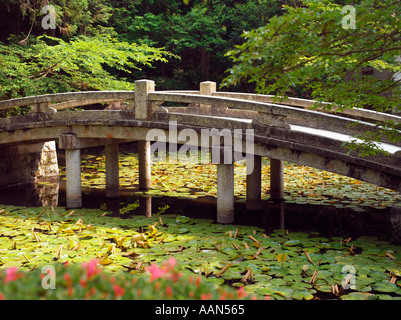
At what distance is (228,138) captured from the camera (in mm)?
7977

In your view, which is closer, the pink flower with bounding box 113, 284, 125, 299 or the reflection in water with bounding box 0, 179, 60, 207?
the pink flower with bounding box 113, 284, 125, 299

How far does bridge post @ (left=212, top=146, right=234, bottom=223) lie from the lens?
8.06m

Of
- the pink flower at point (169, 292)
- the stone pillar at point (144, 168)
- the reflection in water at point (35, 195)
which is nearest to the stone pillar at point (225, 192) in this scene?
the stone pillar at point (144, 168)

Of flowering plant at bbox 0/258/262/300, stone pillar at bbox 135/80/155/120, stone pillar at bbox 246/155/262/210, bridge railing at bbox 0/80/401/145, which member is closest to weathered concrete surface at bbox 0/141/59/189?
bridge railing at bbox 0/80/401/145

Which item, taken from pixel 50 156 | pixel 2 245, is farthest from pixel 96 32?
pixel 2 245

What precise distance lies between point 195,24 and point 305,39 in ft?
52.0

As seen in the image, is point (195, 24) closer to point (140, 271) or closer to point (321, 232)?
point (321, 232)

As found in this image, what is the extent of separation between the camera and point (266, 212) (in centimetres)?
930

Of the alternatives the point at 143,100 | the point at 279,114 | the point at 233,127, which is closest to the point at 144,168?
the point at 143,100

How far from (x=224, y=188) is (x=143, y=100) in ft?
8.40

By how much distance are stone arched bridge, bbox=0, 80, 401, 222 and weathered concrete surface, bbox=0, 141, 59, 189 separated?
1.51 metres

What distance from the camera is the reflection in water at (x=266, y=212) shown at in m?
7.82

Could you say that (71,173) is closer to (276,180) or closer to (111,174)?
(111,174)

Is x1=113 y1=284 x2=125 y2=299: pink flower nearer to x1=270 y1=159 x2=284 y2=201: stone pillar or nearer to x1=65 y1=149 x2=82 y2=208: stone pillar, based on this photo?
x1=65 y1=149 x2=82 y2=208: stone pillar
